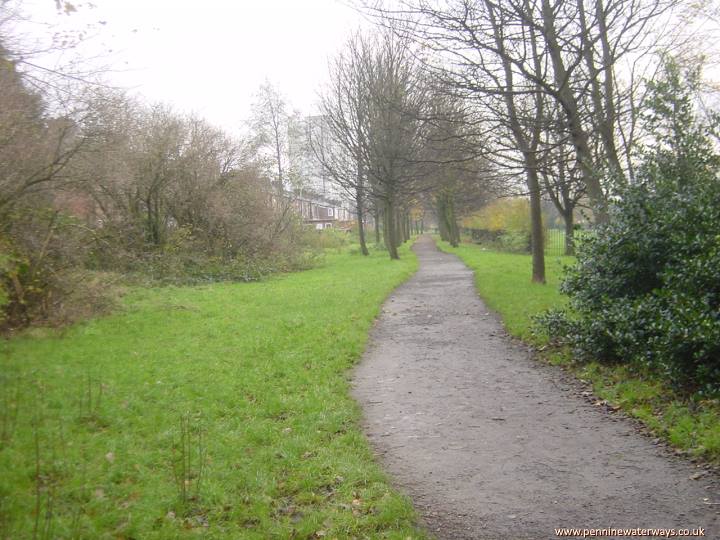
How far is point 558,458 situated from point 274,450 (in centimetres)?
251

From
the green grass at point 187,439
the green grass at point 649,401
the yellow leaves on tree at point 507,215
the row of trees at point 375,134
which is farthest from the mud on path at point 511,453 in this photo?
the yellow leaves on tree at point 507,215

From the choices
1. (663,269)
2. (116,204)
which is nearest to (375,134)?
(116,204)

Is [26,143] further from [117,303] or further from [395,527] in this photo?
[395,527]

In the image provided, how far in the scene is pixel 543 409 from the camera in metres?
6.73

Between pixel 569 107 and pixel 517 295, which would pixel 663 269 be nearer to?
pixel 569 107

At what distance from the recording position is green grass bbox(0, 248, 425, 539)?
4238 millimetres

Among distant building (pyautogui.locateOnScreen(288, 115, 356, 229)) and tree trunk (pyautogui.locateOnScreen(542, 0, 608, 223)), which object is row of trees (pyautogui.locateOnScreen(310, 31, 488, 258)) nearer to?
distant building (pyautogui.locateOnScreen(288, 115, 356, 229))

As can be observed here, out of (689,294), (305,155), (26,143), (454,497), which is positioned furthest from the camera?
(305,155)

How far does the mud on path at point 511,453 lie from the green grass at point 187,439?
1.20 ft

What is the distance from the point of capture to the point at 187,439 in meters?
5.76

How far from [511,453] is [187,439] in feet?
9.80

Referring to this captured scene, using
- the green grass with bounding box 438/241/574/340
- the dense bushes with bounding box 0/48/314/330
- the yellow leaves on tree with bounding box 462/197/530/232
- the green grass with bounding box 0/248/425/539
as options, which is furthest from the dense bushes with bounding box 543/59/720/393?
the yellow leaves on tree with bounding box 462/197/530/232

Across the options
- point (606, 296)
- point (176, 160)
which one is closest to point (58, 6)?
point (606, 296)

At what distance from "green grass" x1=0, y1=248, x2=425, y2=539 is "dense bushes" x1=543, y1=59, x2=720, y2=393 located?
3.37 meters
